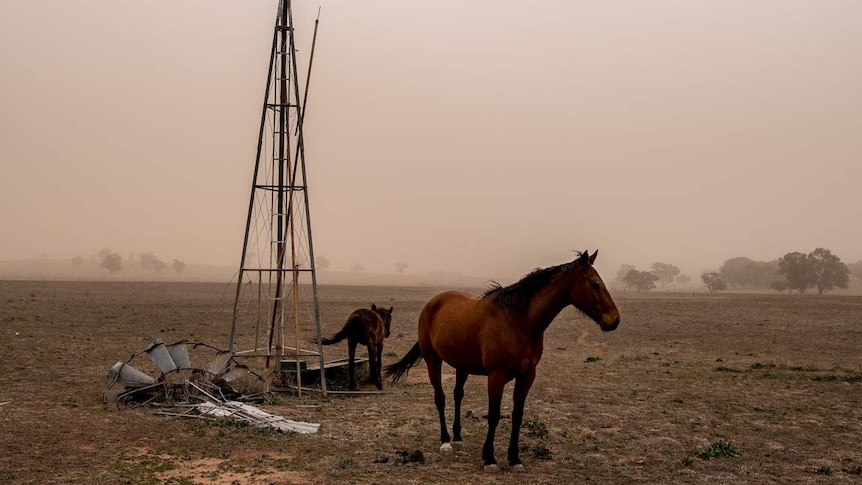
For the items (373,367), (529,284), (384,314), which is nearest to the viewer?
(529,284)

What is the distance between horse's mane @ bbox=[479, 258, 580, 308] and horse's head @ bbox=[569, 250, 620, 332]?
14cm

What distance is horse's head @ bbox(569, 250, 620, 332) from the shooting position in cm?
845

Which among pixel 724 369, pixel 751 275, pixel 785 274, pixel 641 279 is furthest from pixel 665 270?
pixel 724 369

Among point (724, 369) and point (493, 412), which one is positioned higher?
point (493, 412)

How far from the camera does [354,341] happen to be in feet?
47.3

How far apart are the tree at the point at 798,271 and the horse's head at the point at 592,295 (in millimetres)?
112132

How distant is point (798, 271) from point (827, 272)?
442cm

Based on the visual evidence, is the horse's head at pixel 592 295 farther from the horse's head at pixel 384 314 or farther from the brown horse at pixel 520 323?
the horse's head at pixel 384 314

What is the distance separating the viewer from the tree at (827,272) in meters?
105

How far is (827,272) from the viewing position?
106m

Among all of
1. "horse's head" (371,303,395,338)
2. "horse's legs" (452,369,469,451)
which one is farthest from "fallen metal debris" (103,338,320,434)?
"horse's head" (371,303,395,338)

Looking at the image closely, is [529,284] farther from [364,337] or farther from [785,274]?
[785,274]

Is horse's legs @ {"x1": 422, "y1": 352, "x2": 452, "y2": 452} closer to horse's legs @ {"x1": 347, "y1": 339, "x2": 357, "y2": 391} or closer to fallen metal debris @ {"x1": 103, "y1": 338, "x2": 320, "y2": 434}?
fallen metal debris @ {"x1": 103, "y1": 338, "x2": 320, "y2": 434}

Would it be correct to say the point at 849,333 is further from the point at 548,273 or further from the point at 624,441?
the point at 548,273
